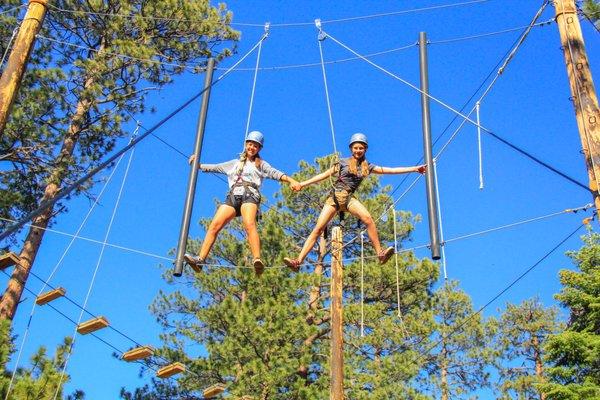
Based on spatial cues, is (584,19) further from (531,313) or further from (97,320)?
(531,313)

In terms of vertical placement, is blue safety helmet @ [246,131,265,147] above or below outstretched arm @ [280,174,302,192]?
above

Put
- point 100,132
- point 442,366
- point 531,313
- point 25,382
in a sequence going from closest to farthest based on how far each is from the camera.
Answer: point 25,382, point 100,132, point 442,366, point 531,313

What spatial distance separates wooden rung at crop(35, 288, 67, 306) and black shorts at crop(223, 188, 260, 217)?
2.78 metres

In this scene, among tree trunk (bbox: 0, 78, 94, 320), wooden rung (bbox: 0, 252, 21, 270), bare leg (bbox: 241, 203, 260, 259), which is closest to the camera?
bare leg (bbox: 241, 203, 260, 259)

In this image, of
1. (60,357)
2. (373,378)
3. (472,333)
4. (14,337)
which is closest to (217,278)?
(373,378)

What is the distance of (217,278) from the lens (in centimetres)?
1733

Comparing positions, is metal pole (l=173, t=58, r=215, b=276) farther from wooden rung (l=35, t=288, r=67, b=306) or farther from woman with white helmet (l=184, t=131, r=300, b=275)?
wooden rung (l=35, t=288, r=67, b=306)

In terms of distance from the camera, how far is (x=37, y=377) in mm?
9156

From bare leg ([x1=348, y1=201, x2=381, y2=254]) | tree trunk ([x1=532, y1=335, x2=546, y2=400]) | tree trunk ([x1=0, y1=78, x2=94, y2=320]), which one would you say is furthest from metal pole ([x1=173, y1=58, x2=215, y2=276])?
tree trunk ([x1=532, y1=335, x2=546, y2=400])

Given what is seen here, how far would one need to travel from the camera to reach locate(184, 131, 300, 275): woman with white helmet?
299 inches

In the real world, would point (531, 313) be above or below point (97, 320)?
above

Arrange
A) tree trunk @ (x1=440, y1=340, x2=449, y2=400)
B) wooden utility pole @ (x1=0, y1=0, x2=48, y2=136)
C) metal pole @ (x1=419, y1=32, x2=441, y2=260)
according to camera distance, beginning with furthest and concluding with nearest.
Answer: tree trunk @ (x1=440, y1=340, x2=449, y2=400), wooden utility pole @ (x1=0, y1=0, x2=48, y2=136), metal pole @ (x1=419, y1=32, x2=441, y2=260)

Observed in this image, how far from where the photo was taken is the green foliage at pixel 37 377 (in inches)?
338

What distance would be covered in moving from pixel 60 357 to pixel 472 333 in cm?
1634
